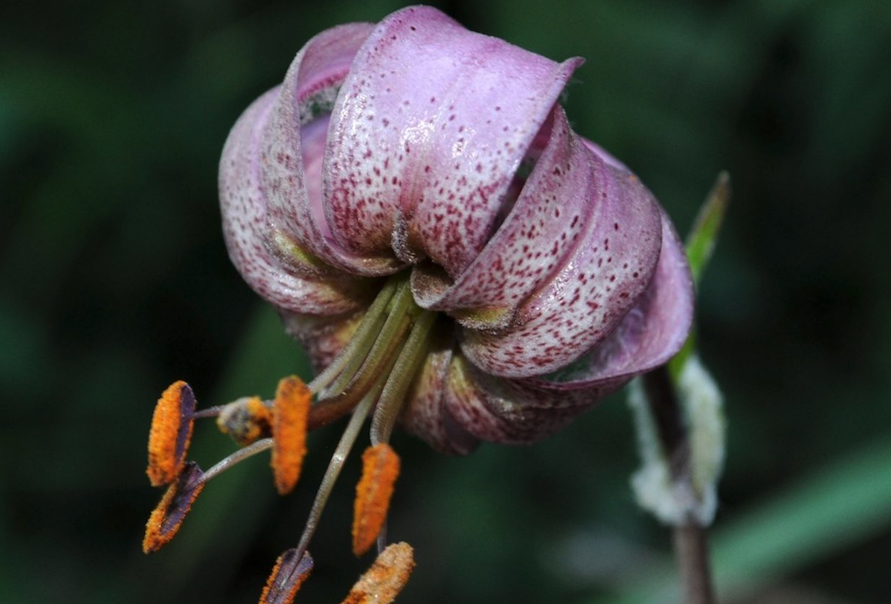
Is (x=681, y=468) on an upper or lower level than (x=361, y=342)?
lower

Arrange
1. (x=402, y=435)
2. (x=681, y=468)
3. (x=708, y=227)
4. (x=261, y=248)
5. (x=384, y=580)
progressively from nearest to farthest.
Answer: (x=384, y=580), (x=261, y=248), (x=708, y=227), (x=681, y=468), (x=402, y=435)

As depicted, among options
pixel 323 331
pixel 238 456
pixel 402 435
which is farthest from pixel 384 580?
pixel 402 435

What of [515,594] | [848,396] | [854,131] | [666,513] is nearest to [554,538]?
[515,594]

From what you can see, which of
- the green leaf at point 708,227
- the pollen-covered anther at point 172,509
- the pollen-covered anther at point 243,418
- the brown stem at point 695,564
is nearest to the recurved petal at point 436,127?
the pollen-covered anther at point 243,418

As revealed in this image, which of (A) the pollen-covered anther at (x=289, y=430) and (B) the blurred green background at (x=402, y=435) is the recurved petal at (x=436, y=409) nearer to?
(A) the pollen-covered anther at (x=289, y=430)

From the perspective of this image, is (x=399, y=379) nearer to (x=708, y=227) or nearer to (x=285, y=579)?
(x=285, y=579)

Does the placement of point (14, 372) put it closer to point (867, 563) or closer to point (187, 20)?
point (187, 20)
